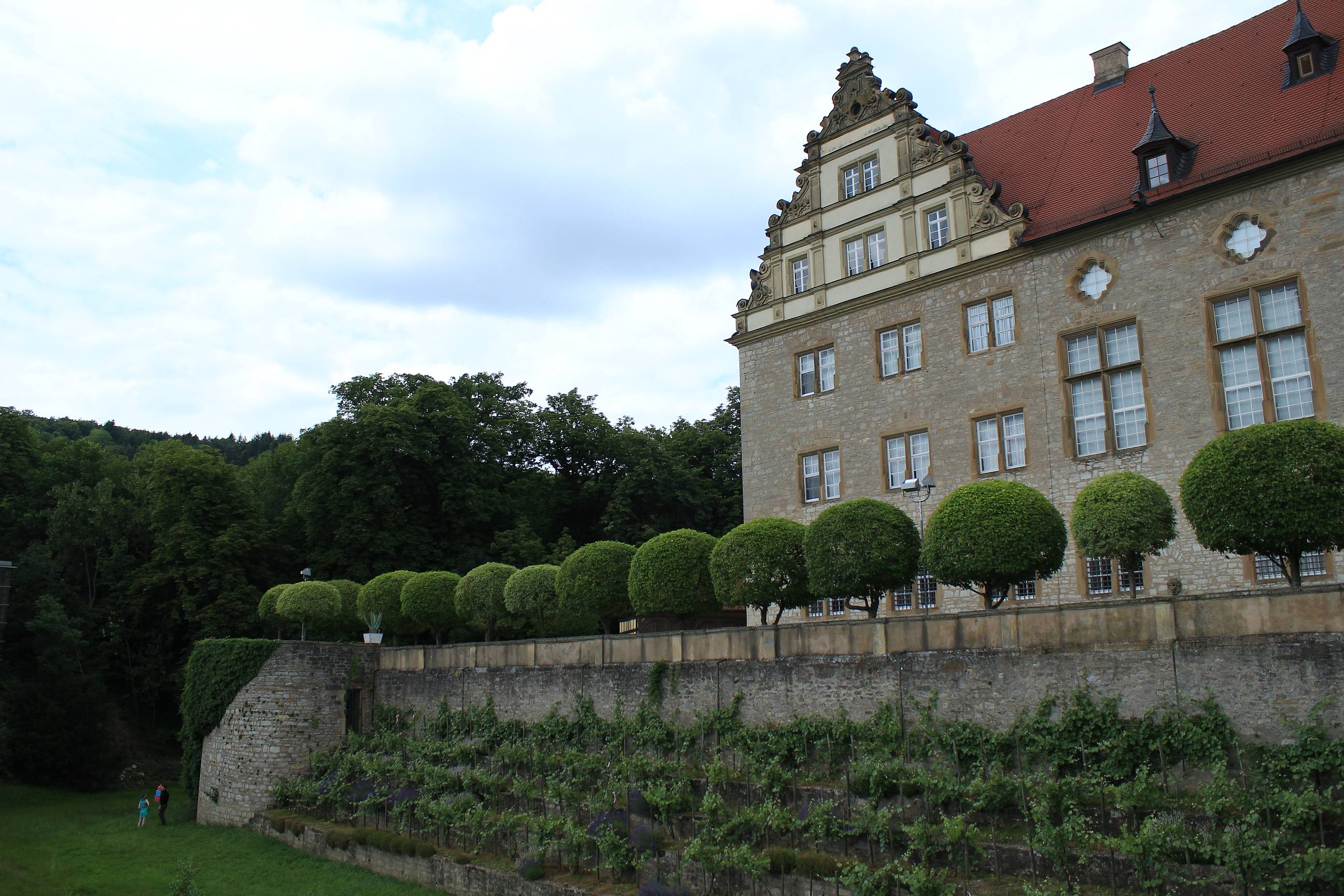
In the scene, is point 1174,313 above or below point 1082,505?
above

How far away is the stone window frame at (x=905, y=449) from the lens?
89.4 feet

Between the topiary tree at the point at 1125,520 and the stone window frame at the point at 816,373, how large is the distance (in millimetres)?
10369

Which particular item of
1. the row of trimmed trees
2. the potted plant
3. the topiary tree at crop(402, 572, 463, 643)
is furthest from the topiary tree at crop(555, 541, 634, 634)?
the potted plant

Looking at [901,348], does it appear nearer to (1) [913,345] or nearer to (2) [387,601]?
(1) [913,345]

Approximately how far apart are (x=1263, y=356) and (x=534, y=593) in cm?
1887

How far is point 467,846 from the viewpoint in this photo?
72.9ft

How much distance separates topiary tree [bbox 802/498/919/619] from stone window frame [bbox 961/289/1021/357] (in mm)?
6537

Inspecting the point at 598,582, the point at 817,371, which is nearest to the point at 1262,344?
the point at 817,371

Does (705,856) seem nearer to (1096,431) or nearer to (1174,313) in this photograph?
(1096,431)

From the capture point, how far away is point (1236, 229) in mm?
22906

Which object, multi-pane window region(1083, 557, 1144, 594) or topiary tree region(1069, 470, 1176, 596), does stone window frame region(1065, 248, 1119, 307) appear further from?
topiary tree region(1069, 470, 1176, 596)

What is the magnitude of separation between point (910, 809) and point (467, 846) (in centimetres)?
1024

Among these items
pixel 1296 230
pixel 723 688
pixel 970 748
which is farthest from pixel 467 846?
pixel 1296 230

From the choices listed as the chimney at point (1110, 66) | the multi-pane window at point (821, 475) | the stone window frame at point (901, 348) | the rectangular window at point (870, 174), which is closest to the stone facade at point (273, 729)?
the multi-pane window at point (821, 475)
